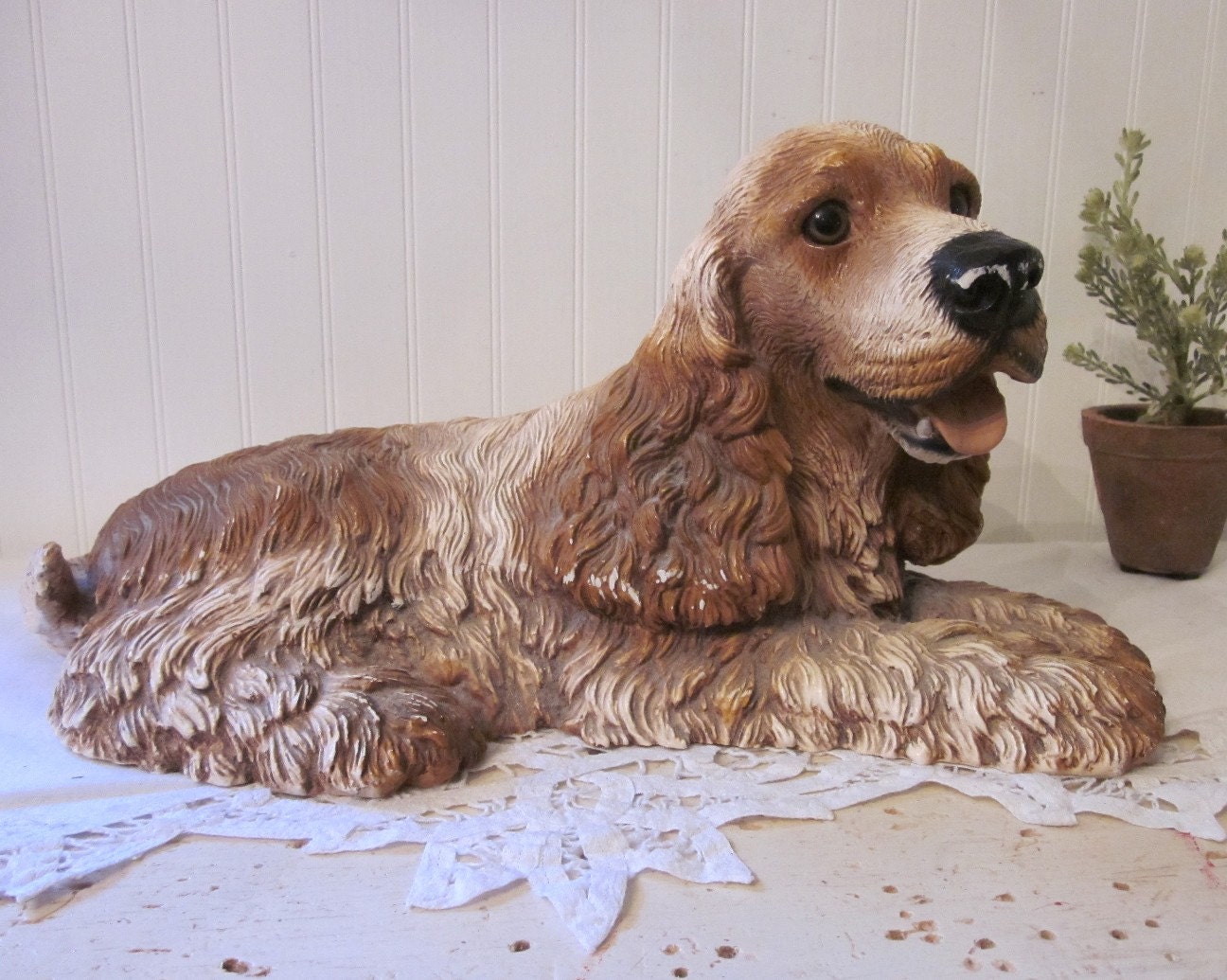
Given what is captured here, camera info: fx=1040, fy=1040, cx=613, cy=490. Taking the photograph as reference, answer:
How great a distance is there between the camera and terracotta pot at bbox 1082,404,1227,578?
5.09 ft

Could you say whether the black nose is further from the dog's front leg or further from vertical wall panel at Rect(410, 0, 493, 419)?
vertical wall panel at Rect(410, 0, 493, 419)

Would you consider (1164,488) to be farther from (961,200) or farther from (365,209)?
(365,209)

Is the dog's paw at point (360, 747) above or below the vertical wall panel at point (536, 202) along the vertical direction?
below

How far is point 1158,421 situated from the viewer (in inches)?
64.4

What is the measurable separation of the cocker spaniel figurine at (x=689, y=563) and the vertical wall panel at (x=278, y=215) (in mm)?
648

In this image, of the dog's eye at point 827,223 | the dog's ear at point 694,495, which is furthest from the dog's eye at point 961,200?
the dog's ear at point 694,495

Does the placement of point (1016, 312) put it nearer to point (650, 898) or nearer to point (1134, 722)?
point (1134, 722)

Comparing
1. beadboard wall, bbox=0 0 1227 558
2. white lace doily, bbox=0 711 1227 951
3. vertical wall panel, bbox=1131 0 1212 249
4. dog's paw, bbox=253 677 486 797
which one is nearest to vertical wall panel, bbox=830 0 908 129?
beadboard wall, bbox=0 0 1227 558

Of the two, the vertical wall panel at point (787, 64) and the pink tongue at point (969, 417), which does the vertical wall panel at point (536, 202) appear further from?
the pink tongue at point (969, 417)

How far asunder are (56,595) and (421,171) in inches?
35.2

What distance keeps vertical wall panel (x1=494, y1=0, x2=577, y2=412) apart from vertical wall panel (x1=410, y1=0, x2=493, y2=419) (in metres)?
0.03

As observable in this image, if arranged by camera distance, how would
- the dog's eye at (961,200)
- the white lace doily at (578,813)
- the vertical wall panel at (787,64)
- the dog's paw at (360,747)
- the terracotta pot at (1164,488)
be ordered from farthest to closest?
the vertical wall panel at (787,64) → the terracotta pot at (1164,488) → the dog's eye at (961,200) → the dog's paw at (360,747) → the white lace doily at (578,813)

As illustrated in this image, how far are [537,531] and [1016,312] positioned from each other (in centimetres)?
49

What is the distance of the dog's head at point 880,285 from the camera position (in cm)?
88
